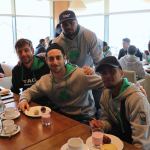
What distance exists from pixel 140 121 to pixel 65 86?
37.2 inches

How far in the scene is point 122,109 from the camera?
1679 mm

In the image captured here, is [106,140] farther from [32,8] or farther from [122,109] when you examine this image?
[32,8]

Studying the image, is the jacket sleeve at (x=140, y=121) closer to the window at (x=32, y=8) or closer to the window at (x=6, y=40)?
the window at (x=6, y=40)

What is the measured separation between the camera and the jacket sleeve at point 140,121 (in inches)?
58.3

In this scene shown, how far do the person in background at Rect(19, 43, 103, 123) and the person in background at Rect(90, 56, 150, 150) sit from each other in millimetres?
407

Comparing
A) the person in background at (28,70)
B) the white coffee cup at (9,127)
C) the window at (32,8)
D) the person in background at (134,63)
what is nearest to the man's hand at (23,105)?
the white coffee cup at (9,127)

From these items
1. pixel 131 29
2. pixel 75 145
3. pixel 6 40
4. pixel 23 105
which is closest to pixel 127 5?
pixel 131 29

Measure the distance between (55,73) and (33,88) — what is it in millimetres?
297

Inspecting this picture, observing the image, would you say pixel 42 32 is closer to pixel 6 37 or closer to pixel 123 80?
pixel 6 37

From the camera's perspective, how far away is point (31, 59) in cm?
262

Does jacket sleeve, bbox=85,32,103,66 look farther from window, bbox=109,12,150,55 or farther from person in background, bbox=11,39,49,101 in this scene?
window, bbox=109,12,150,55

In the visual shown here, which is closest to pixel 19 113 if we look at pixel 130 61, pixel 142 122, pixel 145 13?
pixel 142 122

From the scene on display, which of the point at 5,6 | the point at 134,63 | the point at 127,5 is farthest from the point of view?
the point at 5,6

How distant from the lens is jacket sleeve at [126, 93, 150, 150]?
1480 mm
